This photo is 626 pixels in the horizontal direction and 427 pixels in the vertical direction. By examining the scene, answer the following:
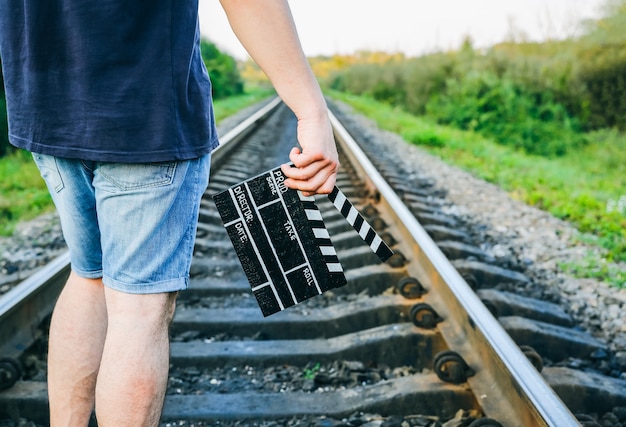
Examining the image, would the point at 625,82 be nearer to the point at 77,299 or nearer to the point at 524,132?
the point at 524,132

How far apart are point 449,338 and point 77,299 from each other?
55.0 inches

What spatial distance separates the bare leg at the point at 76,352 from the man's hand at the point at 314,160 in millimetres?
617

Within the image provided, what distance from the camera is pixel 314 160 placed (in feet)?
Result: 4.70

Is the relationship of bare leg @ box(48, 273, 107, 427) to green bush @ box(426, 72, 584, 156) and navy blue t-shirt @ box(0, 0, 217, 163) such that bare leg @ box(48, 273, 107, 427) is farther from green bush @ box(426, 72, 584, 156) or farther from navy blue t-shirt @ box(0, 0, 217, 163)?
green bush @ box(426, 72, 584, 156)

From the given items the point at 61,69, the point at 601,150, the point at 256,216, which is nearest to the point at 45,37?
the point at 61,69

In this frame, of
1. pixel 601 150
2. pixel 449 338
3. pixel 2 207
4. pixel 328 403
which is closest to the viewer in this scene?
pixel 328 403

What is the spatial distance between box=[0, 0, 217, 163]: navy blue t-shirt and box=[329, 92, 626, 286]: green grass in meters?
3.21

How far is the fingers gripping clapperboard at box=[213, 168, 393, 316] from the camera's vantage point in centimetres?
157

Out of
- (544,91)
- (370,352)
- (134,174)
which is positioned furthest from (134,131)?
(544,91)

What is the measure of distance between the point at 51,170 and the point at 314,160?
0.59m

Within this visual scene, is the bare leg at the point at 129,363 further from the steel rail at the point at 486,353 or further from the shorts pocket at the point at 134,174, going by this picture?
the steel rail at the point at 486,353

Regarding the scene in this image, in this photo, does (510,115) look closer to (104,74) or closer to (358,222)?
(358,222)

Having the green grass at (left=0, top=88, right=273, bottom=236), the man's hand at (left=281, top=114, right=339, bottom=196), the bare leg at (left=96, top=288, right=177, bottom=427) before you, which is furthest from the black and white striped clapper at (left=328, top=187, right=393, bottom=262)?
the green grass at (left=0, top=88, right=273, bottom=236)

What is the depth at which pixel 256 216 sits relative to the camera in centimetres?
159
